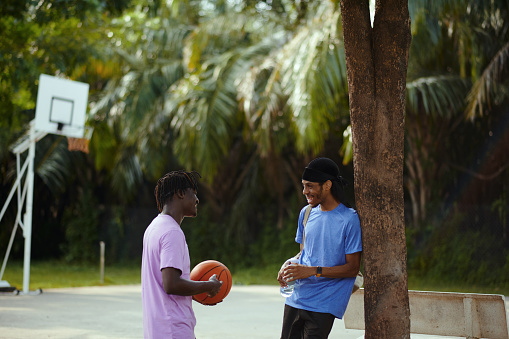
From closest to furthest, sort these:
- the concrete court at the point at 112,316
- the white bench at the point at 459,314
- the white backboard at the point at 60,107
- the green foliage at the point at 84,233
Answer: the white bench at the point at 459,314, the concrete court at the point at 112,316, the white backboard at the point at 60,107, the green foliage at the point at 84,233

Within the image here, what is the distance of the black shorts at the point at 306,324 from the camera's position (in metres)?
4.52

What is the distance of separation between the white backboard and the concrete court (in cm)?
338

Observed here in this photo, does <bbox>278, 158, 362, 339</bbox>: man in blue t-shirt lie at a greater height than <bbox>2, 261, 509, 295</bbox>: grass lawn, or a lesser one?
greater

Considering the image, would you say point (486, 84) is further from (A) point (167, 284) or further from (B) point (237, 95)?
(A) point (167, 284)

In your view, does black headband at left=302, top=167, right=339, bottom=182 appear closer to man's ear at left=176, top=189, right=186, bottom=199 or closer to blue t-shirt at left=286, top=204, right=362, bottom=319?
blue t-shirt at left=286, top=204, right=362, bottom=319

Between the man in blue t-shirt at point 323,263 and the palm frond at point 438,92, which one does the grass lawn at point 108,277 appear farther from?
the man in blue t-shirt at point 323,263

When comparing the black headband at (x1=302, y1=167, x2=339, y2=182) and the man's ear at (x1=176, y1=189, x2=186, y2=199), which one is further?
the black headband at (x1=302, y1=167, x2=339, y2=182)

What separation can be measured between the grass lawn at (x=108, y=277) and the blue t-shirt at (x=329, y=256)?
11067 mm

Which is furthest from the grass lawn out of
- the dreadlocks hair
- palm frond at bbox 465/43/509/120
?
the dreadlocks hair

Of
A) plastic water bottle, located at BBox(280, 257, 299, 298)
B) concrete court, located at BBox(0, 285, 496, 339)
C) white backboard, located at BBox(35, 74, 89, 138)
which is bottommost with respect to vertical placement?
concrete court, located at BBox(0, 285, 496, 339)

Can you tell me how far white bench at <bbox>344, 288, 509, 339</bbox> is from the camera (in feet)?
22.8

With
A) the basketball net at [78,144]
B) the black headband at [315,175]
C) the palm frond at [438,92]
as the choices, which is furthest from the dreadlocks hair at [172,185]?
the palm frond at [438,92]

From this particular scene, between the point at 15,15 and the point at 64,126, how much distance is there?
12.4ft

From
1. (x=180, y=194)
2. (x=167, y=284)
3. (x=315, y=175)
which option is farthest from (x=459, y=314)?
(x=167, y=284)
